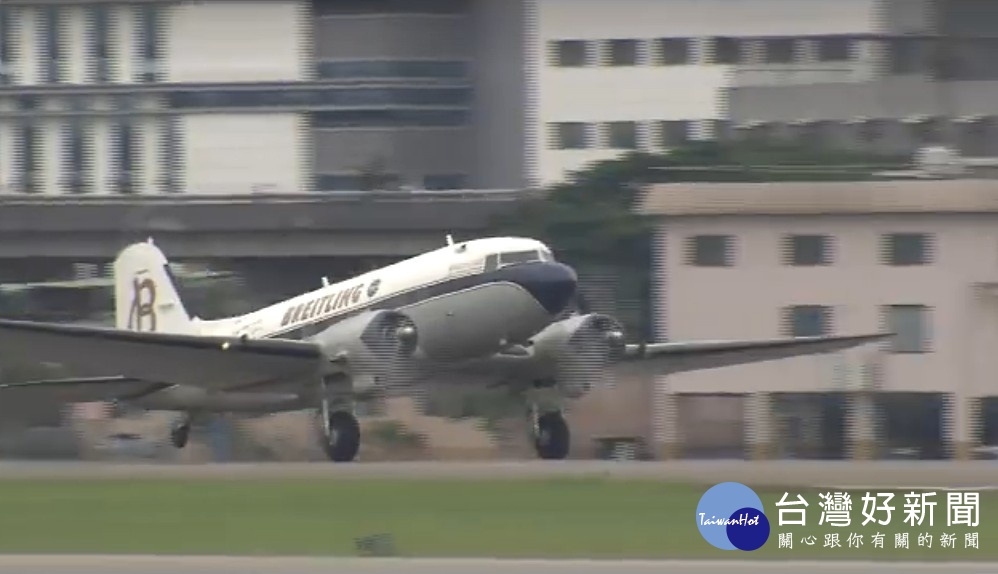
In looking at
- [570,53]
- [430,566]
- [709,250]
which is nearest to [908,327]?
[709,250]

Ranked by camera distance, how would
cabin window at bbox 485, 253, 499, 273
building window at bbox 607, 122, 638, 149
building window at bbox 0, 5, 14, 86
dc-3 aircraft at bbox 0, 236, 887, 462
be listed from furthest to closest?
building window at bbox 0, 5, 14, 86, building window at bbox 607, 122, 638, 149, cabin window at bbox 485, 253, 499, 273, dc-3 aircraft at bbox 0, 236, 887, 462

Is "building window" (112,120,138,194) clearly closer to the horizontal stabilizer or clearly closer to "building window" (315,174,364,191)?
"building window" (315,174,364,191)

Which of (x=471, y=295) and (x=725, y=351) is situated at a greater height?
(x=471, y=295)

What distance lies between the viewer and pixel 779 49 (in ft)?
230

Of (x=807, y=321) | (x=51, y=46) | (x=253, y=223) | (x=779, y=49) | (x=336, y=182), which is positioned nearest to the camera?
(x=807, y=321)

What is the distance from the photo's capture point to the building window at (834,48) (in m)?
68.2

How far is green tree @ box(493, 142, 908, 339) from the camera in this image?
161ft

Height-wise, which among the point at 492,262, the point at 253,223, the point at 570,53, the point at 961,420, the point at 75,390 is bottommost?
the point at 961,420

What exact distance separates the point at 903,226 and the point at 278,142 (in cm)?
3904

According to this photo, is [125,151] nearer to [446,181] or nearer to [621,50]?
[446,181]

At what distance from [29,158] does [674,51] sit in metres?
27.1

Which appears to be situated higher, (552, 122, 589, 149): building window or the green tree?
(552, 122, 589, 149): building window

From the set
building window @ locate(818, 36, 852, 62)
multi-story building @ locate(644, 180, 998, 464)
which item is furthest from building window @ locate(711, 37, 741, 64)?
multi-story building @ locate(644, 180, 998, 464)

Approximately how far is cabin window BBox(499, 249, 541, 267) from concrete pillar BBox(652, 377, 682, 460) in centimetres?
531
